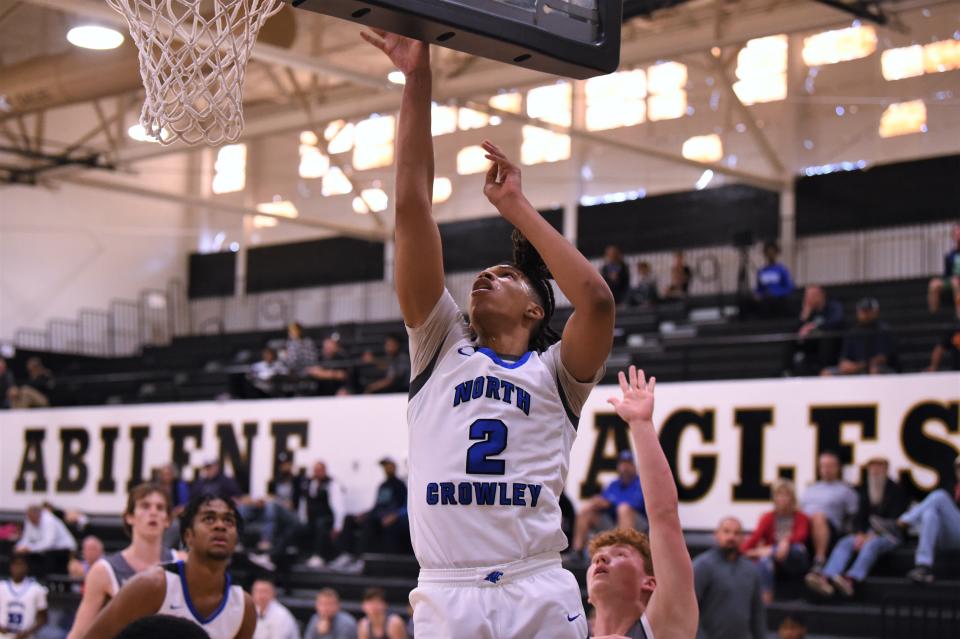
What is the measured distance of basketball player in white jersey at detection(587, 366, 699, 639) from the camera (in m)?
3.29

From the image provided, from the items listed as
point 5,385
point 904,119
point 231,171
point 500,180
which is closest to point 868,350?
point 904,119

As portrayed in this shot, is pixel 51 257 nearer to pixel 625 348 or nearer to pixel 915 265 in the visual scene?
pixel 625 348

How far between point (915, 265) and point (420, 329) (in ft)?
53.9

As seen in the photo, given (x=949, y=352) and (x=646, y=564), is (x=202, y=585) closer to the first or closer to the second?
(x=646, y=564)

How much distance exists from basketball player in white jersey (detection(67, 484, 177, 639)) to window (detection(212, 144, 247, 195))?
1975cm

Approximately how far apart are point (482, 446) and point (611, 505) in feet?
31.3

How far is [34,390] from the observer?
813 inches

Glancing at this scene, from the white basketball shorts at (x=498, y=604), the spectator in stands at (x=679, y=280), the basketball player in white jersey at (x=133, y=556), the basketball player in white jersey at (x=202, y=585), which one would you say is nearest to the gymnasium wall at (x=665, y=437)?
the spectator in stands at (x=679, y=280)

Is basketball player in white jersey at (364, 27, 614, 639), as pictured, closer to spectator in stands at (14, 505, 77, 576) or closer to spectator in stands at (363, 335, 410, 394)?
spectator in stands at (363, 335, 410, 394)

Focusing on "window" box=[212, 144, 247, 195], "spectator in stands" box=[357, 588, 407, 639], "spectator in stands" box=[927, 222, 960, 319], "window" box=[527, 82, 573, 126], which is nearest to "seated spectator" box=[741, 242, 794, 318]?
"spectator in stands" box=[927, 222, 960, 319]

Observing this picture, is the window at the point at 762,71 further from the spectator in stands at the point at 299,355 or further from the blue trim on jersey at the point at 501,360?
the blue trim on jersey at the point at 501,360

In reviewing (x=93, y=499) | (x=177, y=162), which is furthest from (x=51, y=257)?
(x=93, y=499)

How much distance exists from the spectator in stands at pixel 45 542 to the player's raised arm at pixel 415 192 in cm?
1372

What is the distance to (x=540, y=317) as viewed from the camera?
3.66 m
